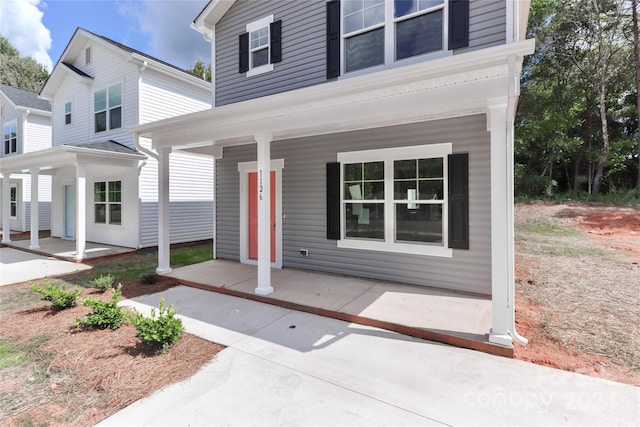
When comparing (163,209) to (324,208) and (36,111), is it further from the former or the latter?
(36,111)

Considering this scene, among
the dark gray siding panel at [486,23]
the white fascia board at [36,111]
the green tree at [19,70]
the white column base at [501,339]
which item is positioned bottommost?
the white column base at [501,339]

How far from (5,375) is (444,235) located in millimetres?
5596

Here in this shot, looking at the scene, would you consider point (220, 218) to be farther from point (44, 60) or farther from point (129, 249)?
point (44, 60)

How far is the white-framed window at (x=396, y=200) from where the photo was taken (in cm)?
519

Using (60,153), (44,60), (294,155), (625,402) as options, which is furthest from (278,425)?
(44,60)

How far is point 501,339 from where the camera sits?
3.21 metres

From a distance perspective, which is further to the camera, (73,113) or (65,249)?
(73,113)

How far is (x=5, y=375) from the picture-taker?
113 inches

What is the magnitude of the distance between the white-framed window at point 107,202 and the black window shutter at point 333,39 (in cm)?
781

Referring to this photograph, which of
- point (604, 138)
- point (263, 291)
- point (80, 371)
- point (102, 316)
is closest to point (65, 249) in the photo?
point (102, 316)

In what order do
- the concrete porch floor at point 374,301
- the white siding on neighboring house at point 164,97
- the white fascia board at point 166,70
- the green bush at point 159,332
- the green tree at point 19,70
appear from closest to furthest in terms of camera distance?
1. the green bush at point 159,332
2. the concrete porch floor at point 374,301
3. the white fascia board at point 166,70
4. the white siding on neighboring house at point 164,97
5. the green tree at point 19,70

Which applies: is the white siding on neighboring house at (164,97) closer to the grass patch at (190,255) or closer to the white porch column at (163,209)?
the white porch column at (163,209)

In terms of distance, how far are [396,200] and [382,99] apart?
2.18m

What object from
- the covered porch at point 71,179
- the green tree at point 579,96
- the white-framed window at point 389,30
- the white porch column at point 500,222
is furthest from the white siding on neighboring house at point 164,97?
the green tree at point 579,96
